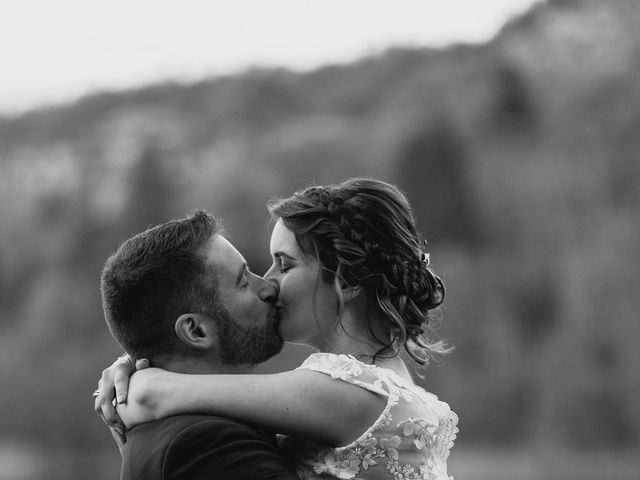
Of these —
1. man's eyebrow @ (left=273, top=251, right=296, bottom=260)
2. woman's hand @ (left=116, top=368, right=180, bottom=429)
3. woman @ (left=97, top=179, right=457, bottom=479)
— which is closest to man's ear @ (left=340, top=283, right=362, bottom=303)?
woman @ (left=97, top=179, right=457, bottom=479)

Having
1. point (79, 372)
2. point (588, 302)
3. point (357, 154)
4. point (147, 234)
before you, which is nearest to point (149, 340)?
point (147, 234)

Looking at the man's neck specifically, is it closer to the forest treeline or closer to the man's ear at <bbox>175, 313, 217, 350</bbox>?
the man's ear at <bbox>175, 313, 217, 350</bbox>

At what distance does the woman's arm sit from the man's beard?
214mm

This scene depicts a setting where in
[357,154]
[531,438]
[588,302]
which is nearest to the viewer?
[588,302]

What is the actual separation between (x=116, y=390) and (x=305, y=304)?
660mm

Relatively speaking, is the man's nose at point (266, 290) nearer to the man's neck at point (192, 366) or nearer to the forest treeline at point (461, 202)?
the man's neck at point (192, 366)

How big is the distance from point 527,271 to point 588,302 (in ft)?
15.0

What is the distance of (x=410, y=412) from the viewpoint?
315 centimetres

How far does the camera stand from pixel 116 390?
127 inches

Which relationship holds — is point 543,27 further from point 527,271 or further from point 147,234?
point 147,234

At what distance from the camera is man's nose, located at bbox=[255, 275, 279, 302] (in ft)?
11.1

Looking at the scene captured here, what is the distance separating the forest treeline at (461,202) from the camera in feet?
74.8

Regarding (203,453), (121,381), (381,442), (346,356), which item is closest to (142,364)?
(121,381)

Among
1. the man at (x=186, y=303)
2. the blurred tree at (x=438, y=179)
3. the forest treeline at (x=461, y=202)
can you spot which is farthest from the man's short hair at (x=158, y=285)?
the blurred tree at (x=438, y=179)
